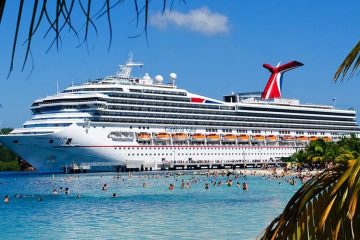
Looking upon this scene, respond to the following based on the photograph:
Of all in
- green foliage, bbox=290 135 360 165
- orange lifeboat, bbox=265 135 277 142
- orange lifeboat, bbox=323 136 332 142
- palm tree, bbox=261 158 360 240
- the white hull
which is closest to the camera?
palm tree, bbox=261 158 360 240

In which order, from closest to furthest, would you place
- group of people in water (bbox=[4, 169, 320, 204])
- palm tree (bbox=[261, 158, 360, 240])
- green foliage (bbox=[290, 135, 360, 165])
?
palm tree (bbox=[261, 158, 360, 240])
group of people in water (bbox=[4, 169, 320, 204])
green foliage (bbox=[290, 135, 360, 165])

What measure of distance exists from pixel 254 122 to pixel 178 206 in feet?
220

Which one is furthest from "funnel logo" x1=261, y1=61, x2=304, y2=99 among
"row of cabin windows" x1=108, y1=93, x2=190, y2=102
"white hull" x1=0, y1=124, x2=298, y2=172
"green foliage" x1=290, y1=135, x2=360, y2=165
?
"green foliage" x1=290, y1=135, x2=360, y2=165

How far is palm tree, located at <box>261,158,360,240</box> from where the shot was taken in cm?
229

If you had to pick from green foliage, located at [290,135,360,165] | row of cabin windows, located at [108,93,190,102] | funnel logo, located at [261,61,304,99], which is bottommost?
green foliage, located at [290,135,360,165]

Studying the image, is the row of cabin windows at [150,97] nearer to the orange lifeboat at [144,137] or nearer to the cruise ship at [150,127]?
the cruise ship at [150,127]

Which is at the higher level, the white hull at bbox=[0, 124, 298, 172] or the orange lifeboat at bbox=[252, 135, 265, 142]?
the orange lifeboat at bbox=[252, 135, 265, 142]

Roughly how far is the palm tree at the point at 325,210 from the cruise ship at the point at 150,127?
81.9 m

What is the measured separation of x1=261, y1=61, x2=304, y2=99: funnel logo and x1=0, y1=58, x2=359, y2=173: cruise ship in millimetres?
4821

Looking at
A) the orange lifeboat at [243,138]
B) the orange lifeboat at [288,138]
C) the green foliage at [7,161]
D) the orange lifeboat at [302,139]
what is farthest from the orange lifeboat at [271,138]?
the green foliage at [7,161]

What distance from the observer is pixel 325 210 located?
2365 mm

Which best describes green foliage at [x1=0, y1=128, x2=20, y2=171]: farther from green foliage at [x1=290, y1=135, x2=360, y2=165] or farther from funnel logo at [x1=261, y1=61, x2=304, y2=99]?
green foliage at [x1=290, y1=135, x2=360, y2=165]

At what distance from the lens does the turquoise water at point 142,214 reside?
27.8 m

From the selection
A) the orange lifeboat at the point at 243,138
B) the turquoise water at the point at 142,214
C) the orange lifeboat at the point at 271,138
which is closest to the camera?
the turquoise water at the point at 142,214
